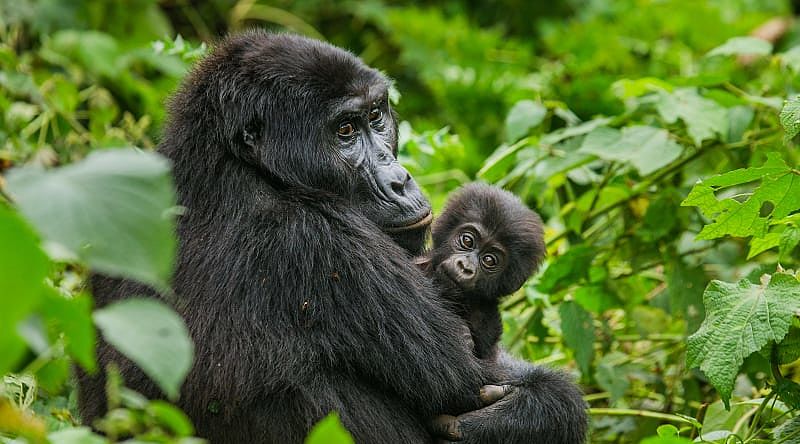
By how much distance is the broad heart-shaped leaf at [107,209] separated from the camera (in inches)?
52.4

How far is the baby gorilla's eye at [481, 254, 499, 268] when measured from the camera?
316 cm

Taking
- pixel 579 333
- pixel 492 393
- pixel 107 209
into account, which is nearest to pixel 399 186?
pixel 492 393

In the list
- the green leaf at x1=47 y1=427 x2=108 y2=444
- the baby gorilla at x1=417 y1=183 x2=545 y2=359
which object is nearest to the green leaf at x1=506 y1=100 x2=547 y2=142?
the baby gorilla at x1=417 y1=183 x2=545 y2=359

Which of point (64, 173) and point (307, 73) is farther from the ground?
point (64, 173)

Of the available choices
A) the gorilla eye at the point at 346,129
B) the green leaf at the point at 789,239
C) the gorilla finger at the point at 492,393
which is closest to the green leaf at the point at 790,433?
the green leaf at the point at 789,239

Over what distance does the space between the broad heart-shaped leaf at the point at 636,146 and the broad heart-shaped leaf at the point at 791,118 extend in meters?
0.86

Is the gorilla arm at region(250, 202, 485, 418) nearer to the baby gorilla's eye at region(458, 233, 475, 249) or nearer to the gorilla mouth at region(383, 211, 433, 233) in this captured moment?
the gorilla mouth at region(383, 211, 433, 233)

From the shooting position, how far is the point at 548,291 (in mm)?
3832

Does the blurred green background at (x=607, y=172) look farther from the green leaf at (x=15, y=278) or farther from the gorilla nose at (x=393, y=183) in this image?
the green leaf at (x=15, y=278)

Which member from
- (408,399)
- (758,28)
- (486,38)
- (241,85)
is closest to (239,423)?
(408,399)

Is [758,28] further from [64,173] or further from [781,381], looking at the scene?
[64,173]

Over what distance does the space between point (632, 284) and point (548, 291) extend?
1.38 ft

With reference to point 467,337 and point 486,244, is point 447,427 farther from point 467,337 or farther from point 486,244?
point 486,244

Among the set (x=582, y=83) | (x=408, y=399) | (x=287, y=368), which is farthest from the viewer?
(x=582, y=83)
